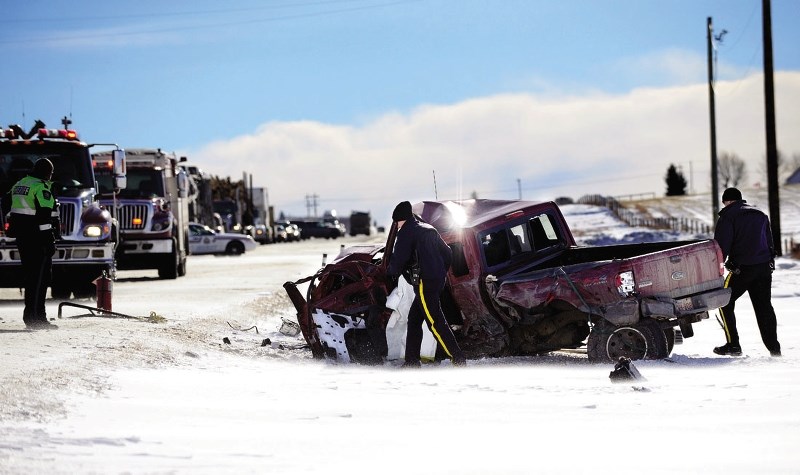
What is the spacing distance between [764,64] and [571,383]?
25.3 meters

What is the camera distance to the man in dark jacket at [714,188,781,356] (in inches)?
436

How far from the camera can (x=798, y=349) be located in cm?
1170

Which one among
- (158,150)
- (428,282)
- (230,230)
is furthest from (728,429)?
(230,230)

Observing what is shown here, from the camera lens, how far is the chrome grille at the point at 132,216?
25891 millimetres

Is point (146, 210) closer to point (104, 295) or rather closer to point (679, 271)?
point (104, 295)

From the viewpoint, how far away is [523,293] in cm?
1024

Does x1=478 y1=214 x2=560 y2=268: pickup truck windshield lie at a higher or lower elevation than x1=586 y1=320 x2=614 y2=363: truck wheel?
higher

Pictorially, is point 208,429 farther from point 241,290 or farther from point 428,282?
point 241,290

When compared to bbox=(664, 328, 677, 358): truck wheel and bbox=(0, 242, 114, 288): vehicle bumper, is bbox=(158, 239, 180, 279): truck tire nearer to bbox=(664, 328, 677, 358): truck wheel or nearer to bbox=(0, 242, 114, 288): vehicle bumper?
bbox=(0, 242, 114, 288): vehicle bumper

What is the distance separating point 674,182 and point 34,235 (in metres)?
144

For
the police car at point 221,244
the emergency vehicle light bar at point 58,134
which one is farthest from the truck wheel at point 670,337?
the police car at point 221,244

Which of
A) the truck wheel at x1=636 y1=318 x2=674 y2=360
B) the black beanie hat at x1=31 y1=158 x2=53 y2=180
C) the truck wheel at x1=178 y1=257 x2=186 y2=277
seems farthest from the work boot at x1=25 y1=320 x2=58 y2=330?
the truck wheel at x1=178 y1=257 x2=186 y2=277

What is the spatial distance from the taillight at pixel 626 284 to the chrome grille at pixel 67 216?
10870 mm

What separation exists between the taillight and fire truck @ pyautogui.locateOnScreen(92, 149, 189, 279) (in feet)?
53.9
